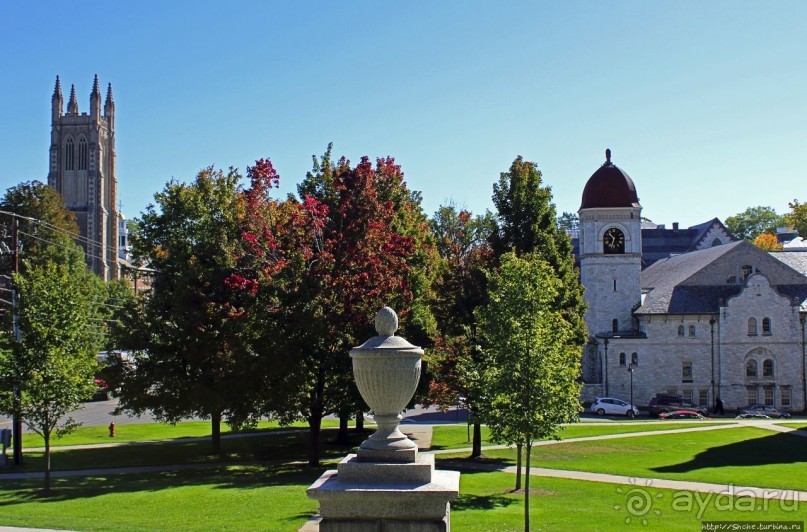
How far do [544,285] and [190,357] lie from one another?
15431 millimetres

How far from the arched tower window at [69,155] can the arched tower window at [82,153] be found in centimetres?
85

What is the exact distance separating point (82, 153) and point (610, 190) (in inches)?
3328

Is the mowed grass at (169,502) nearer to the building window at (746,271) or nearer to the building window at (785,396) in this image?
the building window at (785,396)

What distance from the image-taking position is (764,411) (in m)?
52.8

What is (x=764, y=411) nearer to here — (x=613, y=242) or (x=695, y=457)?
(x=613, y=242)

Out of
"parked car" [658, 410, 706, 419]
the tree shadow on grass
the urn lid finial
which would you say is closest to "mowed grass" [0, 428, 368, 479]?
the tree shadow on grass

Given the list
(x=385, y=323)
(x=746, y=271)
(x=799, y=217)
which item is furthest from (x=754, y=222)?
(x=385, y=323)

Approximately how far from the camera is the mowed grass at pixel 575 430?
35469mm

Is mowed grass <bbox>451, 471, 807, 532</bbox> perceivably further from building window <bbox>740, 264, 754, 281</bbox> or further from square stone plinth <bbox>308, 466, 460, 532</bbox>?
building window <bbox>740, 264, 754, 281</bbox>

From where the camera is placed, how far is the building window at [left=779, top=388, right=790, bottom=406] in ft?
184

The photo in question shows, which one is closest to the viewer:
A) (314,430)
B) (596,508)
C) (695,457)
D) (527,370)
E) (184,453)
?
(527,370)

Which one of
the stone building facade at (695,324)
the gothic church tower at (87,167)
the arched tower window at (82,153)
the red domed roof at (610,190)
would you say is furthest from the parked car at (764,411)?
the arched tower window at (82,153)

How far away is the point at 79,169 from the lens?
115938 millimetres

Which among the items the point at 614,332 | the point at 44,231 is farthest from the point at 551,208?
the point at 44,231
